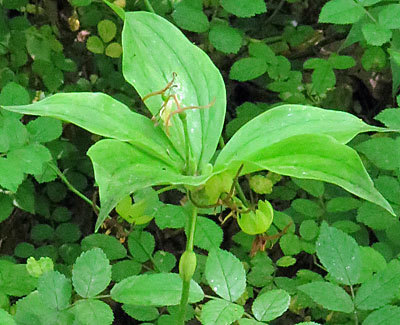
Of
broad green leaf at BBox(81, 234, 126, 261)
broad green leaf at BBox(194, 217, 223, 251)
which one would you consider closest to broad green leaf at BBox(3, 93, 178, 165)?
broad green leaf at BBox(194, 217, 223, 251)

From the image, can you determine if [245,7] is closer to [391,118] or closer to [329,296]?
[391,118]

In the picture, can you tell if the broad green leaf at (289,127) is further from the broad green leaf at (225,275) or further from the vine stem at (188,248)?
the broad green leaf at (225,275)

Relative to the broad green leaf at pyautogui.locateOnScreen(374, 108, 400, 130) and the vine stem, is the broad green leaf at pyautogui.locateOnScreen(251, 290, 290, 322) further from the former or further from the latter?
the broad green leaf at pyautogui.locateOnScreen(374, 108, 400, 130)

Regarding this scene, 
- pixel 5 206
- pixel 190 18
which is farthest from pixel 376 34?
pixel 5 206

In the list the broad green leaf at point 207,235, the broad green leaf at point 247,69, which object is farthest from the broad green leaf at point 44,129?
the broad green leaf at point 247,69

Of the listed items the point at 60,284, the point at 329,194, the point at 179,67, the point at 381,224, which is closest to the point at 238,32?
the point at 329,194

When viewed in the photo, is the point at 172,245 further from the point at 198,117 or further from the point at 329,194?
the point at 198,117
